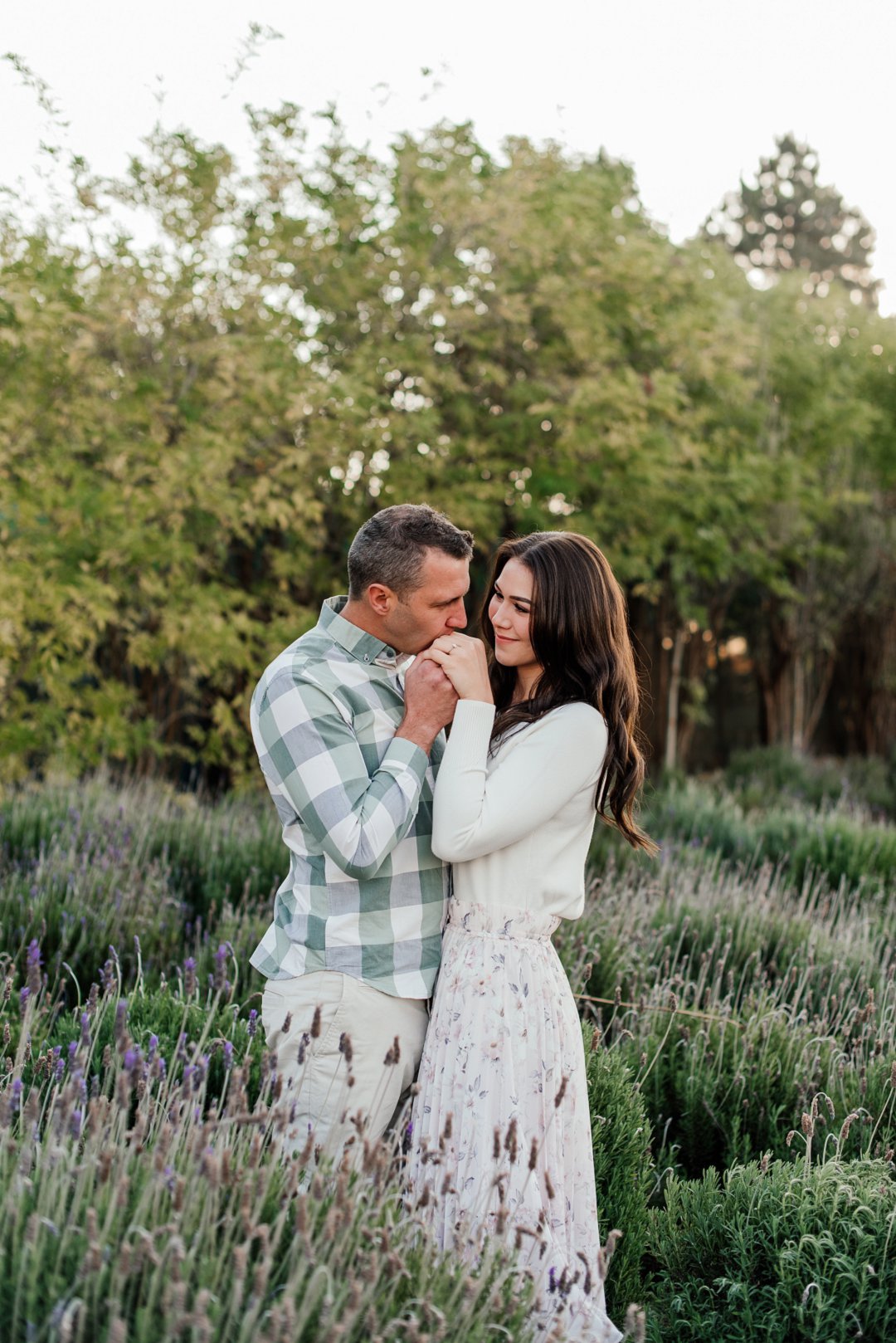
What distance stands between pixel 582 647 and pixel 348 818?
2.52ft

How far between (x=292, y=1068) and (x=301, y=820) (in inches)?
21.1

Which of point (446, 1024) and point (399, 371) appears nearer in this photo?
point (446, 1024)

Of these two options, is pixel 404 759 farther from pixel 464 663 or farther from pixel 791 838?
pixel 791 838

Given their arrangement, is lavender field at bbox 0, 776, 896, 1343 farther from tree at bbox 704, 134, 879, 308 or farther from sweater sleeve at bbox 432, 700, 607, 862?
tree at bbox 704, 134, 879, 308

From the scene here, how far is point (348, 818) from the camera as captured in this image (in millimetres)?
2311

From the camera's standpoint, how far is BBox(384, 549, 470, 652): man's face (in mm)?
2609

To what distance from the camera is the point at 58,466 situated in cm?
641

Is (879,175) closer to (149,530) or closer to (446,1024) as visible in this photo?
(149,530)

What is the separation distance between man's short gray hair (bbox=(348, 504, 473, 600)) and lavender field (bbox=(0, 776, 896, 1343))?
1021 mm

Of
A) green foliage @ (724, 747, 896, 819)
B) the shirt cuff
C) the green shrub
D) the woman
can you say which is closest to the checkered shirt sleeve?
the shirt cuff

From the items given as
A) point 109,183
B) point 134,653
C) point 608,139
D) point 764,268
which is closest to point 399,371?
point 109,183

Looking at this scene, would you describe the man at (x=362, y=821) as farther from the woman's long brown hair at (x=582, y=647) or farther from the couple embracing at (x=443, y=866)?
the woman's long brown hair at (x=582, y=647)

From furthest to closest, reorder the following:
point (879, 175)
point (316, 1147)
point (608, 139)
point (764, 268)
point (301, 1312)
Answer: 1. point (764, 268)
2. point (879, 175)
3. point (608, 139)
4. point (316, 1147)
5. point (301, 1312)

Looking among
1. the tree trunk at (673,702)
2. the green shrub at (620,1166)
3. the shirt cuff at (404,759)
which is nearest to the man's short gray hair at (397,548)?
the shirt cuff at (404,759)
